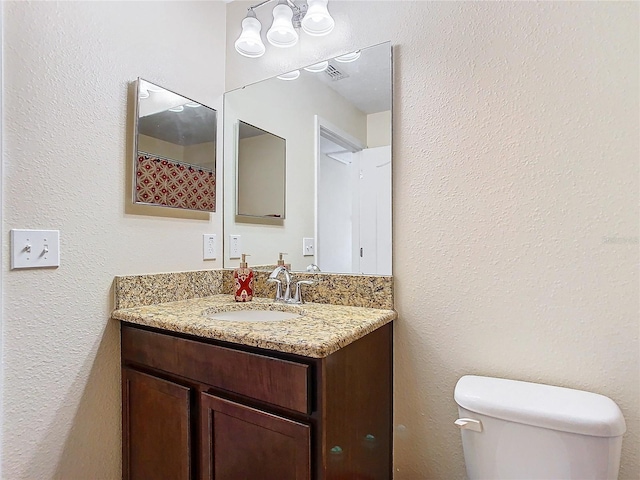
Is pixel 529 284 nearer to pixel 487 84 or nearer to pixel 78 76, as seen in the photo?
pixel 487 84

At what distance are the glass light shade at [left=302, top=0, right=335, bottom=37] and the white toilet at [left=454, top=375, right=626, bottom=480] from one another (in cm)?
140

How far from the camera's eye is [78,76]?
124 centimetres

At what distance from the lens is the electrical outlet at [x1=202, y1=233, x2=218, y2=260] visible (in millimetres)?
1660

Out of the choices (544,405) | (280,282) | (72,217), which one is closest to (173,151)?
(72,217)

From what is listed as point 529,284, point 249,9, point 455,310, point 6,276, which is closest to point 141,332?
point 6,276

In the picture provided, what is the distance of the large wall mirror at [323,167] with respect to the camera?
4.51ft

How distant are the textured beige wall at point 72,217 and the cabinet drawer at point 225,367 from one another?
0.18 m

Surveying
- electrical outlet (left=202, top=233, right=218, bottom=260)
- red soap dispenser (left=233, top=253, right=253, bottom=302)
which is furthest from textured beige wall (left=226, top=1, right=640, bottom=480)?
electrical outlet (left=202, top=233, right=218, bottom=260)

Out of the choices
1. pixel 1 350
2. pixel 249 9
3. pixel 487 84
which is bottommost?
pixel 1 350

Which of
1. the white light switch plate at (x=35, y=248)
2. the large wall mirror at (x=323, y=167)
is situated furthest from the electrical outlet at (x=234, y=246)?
the white light switch plate at (x=35, y=248)

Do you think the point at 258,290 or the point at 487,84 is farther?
the point at 258,290

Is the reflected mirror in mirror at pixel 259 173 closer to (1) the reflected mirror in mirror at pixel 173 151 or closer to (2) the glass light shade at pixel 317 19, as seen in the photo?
(1) the reflected mirror in mirror at pixel 173 151

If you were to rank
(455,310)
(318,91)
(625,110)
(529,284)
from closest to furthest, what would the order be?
(625,110), (529,284), (455,310), (318,91)

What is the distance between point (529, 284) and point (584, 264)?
15 centimetres
